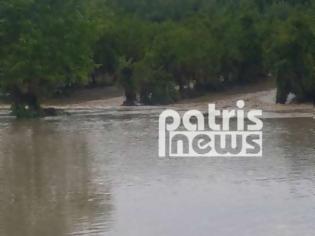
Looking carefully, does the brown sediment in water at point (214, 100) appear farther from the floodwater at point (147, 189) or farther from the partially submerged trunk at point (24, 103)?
the floodwater at point (147, 189)

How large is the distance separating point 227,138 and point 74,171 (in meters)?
7.52

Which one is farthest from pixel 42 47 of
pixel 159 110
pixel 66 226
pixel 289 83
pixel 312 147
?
pixel 66 226

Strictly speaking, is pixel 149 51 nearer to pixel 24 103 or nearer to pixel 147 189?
pixel 24 103

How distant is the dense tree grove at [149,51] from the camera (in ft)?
124

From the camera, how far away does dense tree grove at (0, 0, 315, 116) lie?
37844 mm

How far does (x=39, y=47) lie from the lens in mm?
37625

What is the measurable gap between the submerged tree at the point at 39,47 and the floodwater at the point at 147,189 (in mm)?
9610

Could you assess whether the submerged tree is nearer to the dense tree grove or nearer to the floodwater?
the dense tree grove

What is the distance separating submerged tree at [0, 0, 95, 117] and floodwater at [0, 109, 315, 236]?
961 cm

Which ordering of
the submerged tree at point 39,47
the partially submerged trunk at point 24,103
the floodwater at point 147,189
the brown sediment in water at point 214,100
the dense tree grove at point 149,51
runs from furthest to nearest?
1. the brown sediment in water at point 214,100
2. the partially submerged trunk at point 24,103
3. the dense tree grove at point 149,51
4. the submerged tree at point 39,47
5. the floodwater at point 147,189

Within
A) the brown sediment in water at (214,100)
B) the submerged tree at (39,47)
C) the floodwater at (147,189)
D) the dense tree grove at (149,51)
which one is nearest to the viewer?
the floodwater at (147,189)

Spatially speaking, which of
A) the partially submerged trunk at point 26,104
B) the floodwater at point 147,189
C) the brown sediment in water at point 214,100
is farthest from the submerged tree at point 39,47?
the floodwater at point 147,189

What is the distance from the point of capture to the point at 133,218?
14.9 meters

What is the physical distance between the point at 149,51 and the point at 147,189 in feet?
105
